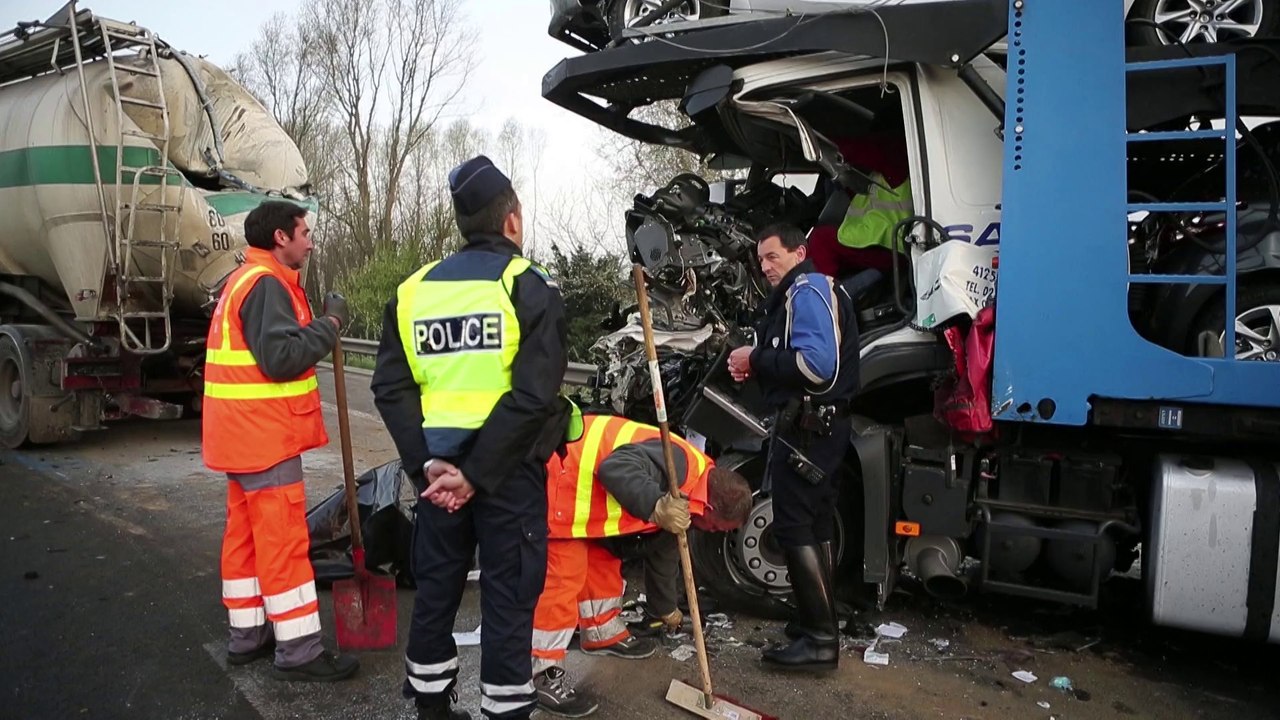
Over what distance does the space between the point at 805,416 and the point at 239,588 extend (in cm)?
226

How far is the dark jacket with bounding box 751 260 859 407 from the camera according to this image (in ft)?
11.2

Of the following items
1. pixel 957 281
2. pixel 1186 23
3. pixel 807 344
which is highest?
pixel 1186 23

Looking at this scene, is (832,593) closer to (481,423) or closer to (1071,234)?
(1071,234)

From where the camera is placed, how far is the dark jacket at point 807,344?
3404 millimetres

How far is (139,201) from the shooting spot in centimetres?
666

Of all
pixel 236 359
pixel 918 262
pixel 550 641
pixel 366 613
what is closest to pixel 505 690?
pixel 550 641

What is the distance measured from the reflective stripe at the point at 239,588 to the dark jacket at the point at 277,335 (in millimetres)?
787

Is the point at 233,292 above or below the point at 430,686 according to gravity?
above

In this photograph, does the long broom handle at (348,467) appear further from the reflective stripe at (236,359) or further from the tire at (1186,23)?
the tire at (1186,23)

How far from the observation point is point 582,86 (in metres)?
4.31

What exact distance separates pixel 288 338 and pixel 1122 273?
307 centimetres

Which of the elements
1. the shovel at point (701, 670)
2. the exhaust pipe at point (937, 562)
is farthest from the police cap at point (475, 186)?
the exhaust pipe at point (937, 562)

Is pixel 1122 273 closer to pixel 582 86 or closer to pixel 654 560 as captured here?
pixel 654 560

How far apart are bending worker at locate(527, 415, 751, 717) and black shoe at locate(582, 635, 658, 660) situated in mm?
348
